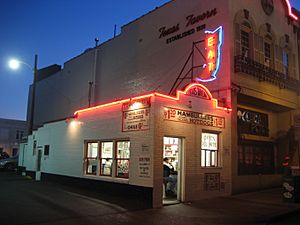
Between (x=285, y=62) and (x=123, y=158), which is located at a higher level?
(x=285, y=62)

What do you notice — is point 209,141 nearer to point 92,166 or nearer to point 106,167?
point 106,167

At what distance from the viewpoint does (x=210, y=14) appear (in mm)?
16422

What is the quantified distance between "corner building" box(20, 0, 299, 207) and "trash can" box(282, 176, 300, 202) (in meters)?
1.96

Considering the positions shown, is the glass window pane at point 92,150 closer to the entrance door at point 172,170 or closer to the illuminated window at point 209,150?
the entrance door at point 172,170

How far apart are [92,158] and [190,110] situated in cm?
567

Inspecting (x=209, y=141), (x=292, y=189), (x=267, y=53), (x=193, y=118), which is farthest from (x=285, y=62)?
(x=193, y=118)

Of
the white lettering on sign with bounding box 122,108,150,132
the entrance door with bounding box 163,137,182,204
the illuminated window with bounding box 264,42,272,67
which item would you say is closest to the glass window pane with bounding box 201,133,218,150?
the entrance door with bounding box 163,137,182,204

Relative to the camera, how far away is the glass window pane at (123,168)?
13.4 meters

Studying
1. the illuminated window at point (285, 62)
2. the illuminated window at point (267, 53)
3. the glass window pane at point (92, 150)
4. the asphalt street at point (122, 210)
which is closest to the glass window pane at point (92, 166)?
the glass window pane at point (92, 150)

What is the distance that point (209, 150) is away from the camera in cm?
1433

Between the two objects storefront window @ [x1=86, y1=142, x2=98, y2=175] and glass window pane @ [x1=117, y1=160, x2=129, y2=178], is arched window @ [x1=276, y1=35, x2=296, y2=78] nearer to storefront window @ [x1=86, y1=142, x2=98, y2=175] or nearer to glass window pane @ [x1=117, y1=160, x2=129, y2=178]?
glass window pane @ [x1=117, y1=160, x2=129, y2=178]

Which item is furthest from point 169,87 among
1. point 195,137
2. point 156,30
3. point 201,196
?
point 201,196

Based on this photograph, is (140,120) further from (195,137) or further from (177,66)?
(177,66)

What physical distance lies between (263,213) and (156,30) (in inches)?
509
